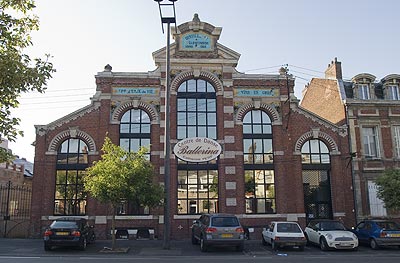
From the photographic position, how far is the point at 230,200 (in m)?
24.1

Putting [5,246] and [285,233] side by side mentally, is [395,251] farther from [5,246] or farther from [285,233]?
[5,246]

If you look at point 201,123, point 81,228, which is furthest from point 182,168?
point 81,228

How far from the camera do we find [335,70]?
96.9 ft

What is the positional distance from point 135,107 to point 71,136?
4441 mm

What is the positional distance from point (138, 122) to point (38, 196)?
300 inches

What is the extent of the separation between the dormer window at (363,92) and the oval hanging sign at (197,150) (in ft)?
37.1

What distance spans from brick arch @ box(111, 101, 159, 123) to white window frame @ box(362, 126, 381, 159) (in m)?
14.3

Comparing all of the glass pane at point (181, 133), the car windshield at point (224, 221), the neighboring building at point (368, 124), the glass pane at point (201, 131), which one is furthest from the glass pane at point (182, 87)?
the neighboring building at point (368, 124)

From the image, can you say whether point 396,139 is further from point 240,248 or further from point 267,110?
point 240,248

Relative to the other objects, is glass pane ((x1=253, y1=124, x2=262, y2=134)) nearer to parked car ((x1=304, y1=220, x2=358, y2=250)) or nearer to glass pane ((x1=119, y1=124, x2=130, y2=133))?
parked car ((x1=304, y1=220, x2=358, y2=250))

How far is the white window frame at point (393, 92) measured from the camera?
27688mm

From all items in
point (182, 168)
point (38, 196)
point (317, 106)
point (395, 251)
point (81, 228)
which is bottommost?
point (395, 251)

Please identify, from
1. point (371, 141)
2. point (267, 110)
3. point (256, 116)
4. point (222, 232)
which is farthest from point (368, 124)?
point (222, 232)

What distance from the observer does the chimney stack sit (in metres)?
29.3
